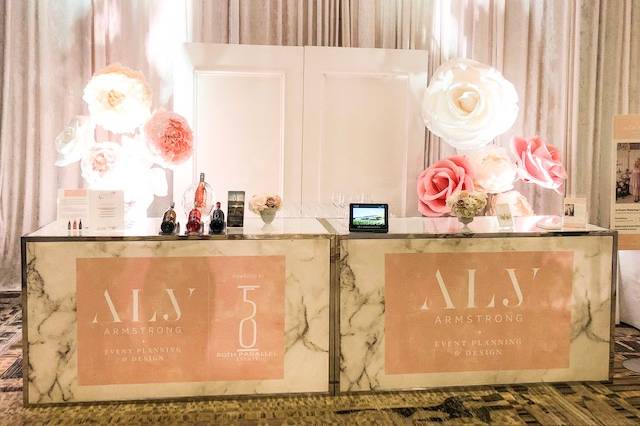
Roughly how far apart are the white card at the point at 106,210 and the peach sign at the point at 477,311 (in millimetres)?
1121

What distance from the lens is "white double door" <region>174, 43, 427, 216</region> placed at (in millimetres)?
4004

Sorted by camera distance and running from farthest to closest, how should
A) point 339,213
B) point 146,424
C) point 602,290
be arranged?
point 339,213
point 602,290
point 146,424

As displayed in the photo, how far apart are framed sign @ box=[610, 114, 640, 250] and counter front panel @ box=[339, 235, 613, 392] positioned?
39cm

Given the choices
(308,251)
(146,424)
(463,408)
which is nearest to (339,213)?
(308,251)

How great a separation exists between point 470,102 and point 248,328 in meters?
1.89

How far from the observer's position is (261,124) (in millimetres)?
4055

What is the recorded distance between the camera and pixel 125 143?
326 cm

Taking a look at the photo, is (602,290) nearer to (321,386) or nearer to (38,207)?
(321,386)

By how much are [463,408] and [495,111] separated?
1772 mm

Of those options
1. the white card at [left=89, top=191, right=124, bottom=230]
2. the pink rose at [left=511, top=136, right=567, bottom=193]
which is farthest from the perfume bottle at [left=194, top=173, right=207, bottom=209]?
the pink rose at [left=511, top=136, right=567, bottom=193]

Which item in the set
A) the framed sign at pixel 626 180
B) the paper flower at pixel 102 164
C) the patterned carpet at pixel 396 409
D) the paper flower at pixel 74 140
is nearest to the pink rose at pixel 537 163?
the framed sign at pixel 626 180

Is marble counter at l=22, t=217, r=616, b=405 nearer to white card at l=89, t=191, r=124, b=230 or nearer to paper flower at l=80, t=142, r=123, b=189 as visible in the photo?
white card at l=89, t=191, r=124, b=230

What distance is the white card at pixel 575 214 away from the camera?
2.90 metres

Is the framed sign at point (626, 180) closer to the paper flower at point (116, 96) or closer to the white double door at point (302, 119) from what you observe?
the white double door at point (302, 119)
